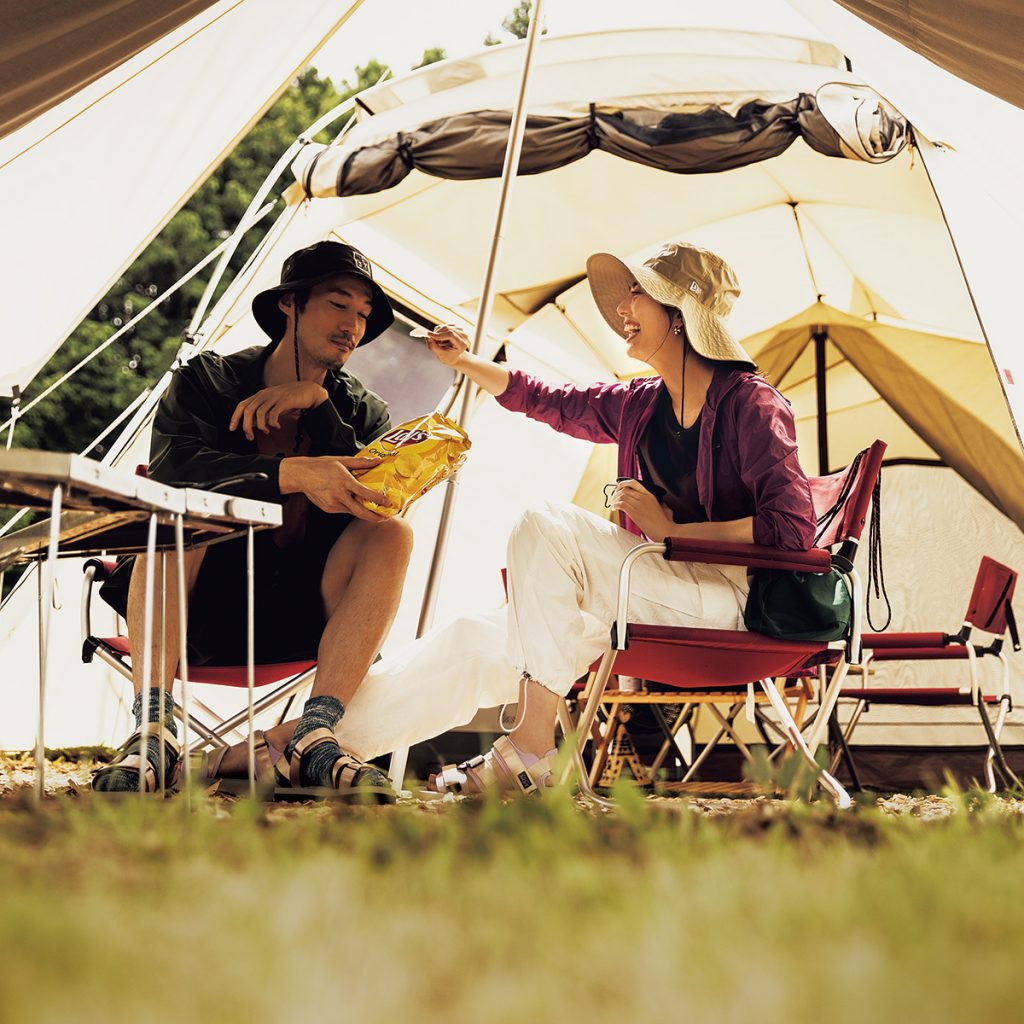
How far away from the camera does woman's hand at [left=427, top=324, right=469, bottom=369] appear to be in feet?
7.43

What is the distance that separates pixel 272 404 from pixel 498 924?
5.15ft

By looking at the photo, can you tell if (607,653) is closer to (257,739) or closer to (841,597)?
(841,597)

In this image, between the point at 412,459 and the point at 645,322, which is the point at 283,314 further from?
the point at 645,322

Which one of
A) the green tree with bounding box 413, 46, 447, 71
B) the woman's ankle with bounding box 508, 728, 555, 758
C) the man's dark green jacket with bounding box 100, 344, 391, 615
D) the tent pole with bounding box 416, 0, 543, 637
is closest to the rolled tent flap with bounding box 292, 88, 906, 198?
the tent pole with bounding box 416, 0, 543, 637

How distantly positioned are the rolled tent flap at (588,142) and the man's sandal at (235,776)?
1.80m

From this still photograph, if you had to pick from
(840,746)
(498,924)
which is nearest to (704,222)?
(840,746)

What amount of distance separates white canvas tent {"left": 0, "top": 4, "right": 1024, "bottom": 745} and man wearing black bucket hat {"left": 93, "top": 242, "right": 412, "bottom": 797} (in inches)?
47.6

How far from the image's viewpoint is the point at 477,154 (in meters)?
3.23

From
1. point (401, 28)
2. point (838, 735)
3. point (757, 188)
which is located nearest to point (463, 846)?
point (838, 735)

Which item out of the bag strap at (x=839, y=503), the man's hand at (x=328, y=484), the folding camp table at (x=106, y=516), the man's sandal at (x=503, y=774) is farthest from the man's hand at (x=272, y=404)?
the bag strap at (x=839, y=503)

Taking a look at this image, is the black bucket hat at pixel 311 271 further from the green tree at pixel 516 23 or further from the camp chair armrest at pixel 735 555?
the green tree at pixel 516 23

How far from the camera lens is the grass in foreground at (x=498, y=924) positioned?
505 mm

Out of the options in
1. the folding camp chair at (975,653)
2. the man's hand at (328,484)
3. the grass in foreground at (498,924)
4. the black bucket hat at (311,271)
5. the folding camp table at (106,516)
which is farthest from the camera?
the folding camp chair at (975,653)

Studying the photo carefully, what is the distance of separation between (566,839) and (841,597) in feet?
3.99
